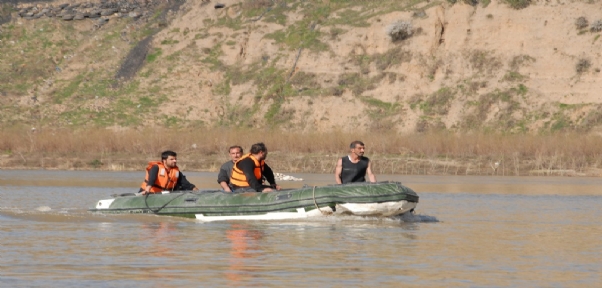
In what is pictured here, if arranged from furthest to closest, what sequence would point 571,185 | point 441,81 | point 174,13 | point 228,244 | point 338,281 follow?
1. point 174,13
2. point 441,81
3. point 571,185
4. point 228,244
5. point 338,281

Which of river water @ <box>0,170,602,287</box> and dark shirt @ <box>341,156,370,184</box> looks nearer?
river water @ <box>0,170,602,287</box>

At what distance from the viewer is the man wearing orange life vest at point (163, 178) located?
21.6 m

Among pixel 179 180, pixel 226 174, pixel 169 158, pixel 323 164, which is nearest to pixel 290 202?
pixel 226 174

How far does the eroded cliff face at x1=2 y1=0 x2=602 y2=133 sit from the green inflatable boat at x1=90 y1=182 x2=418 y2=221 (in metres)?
34.8

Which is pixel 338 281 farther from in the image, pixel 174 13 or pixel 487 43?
pixel 174 13

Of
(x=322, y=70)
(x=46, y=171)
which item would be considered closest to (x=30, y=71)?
(x=322, y=70)

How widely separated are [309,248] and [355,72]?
44436 mm

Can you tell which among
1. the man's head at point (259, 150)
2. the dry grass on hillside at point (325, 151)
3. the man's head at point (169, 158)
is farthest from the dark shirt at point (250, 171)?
the dry grass on hillside at point (325, 151)

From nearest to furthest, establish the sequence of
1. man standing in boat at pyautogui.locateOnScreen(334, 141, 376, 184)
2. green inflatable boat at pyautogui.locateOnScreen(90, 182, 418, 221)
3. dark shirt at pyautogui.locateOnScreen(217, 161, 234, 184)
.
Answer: green inflatable boat at pyautogui.locateOnScreen(90, 182, 418, 221) < man standing in boat at pyautogui.locateOnScreen(334, 141, 376, 184) < dark shirt at pyautogui.locateOnScreen(217, 161, 234, 184)

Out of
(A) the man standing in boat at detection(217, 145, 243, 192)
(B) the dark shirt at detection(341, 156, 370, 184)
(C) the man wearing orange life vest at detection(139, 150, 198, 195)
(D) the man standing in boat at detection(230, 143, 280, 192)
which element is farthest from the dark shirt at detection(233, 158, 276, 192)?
(B) the dark shirt at detection(341, 156, 370, 184)

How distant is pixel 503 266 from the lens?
14867mm

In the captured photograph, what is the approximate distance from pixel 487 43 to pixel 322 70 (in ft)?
28.4

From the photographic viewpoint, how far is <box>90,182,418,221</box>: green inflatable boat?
782 inches

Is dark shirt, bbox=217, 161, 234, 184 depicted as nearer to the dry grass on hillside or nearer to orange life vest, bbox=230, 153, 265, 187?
orange life vest, bbox=230, 153, 265, 187
